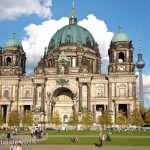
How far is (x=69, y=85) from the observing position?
8950 cm

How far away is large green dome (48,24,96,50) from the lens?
10381 cm

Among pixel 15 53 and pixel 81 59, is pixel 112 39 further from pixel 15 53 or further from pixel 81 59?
pixel 15 53

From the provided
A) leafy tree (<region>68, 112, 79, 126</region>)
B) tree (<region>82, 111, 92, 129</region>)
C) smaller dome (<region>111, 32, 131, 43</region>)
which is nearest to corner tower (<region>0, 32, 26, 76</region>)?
leafy tree (<region>68, 112, 79, 126</region>)

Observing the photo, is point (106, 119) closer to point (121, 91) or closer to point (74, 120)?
point (74, 120)

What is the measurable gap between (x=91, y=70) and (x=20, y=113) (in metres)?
28.5

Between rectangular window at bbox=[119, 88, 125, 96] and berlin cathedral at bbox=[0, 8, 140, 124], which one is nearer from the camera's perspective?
rectangular window at bbox=[119, 88, 125, 96]

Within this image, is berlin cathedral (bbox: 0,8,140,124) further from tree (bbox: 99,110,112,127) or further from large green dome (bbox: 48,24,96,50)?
tree (bbox: 99,110,112,127)

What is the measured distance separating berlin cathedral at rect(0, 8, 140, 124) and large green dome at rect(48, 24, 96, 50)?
3984 millimetres

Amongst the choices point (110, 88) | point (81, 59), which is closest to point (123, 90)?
point (110, 88)

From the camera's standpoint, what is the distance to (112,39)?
9356cm

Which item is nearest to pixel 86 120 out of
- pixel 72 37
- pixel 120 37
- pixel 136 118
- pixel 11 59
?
pixel 136 118

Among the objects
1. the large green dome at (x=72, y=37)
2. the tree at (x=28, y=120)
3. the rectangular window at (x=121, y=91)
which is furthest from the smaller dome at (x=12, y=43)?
the rectangular window at (x=121, y=91)

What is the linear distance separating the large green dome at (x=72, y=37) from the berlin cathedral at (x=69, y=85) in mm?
3984

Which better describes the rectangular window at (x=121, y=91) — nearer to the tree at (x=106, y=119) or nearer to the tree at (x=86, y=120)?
the tree at (x=106, y=119)
